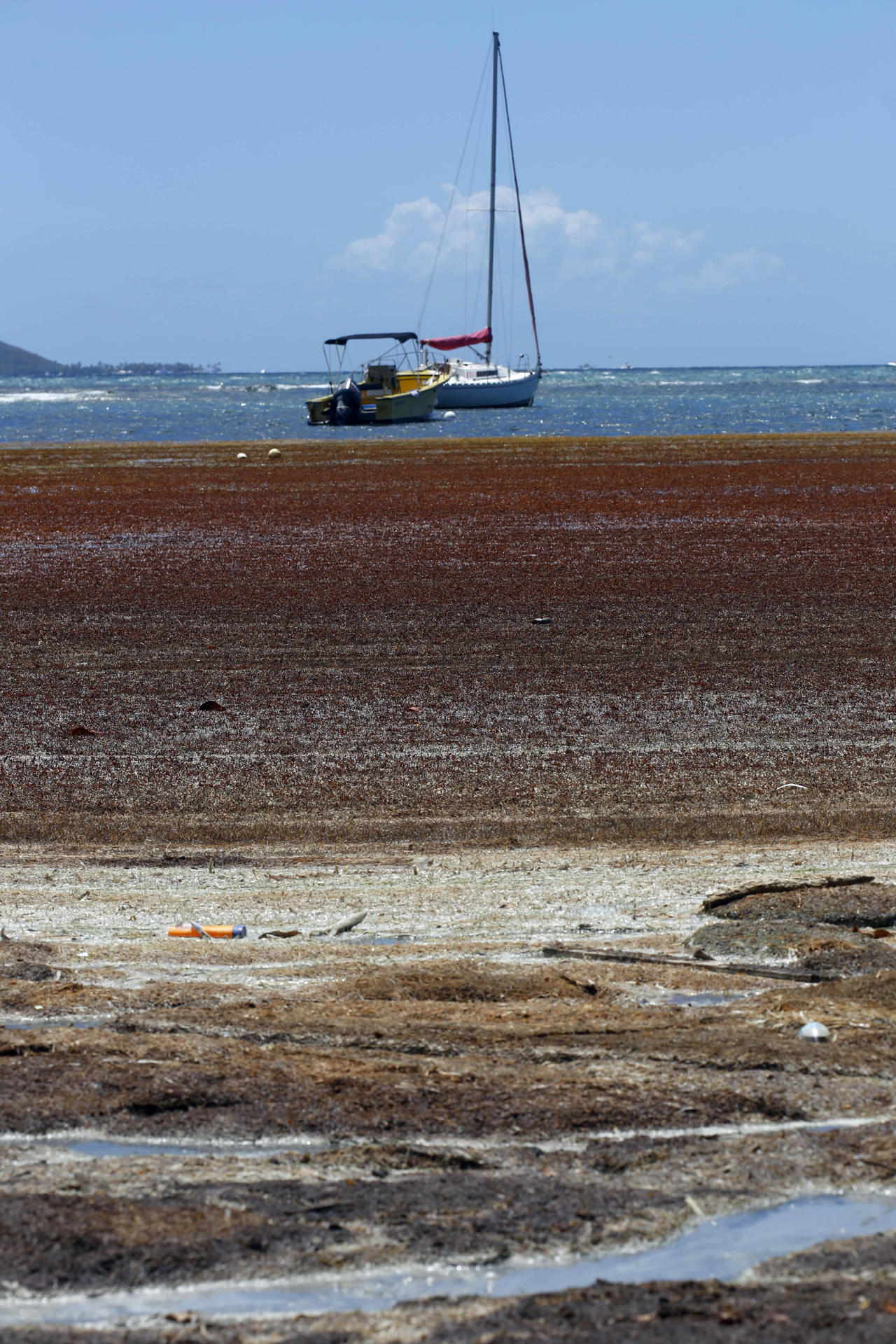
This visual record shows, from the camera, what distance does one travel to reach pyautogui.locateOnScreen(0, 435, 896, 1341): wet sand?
3764 millimetres

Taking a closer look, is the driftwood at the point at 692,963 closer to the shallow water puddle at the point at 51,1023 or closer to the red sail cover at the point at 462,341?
the shallow water puddle at the point at 51,1023

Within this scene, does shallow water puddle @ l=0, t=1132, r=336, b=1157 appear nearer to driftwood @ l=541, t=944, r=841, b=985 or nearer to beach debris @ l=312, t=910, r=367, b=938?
driftwood @ l=541, t=944, r=841, b=985

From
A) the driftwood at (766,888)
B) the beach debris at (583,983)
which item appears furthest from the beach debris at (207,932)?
the driftwood at (766,888)

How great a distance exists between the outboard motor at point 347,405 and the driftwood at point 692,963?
67054 millimetres

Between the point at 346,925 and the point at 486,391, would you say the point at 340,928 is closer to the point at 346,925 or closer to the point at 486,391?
the point at 346,925

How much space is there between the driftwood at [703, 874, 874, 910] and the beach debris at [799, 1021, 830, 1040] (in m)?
1.87

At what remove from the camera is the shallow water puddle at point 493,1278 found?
3428 mm

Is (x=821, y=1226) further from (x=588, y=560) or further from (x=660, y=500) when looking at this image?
(x=660, y=500)

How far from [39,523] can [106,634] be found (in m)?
12.6

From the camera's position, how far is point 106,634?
15.6 m

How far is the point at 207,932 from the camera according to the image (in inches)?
266

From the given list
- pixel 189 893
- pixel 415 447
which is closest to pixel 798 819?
pixel 189 893

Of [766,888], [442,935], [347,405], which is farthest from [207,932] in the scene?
[347,405]

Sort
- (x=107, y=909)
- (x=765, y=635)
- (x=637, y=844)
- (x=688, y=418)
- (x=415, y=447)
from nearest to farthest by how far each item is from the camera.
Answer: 1. (x=107, y=909)
2. (x=637, y=844)
3. (x=765, y=635)
4. (x=415, y=447)
5. (x=688, y=418)
